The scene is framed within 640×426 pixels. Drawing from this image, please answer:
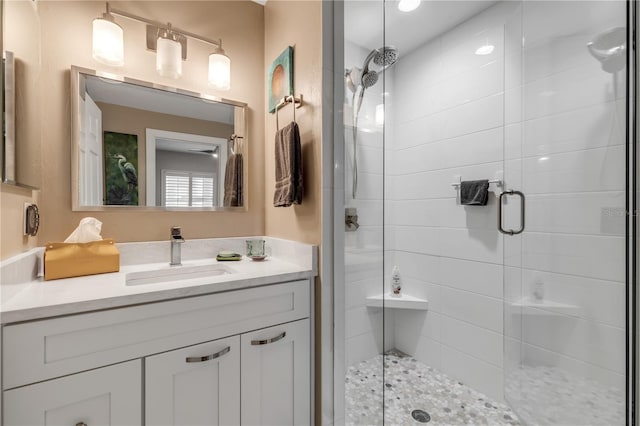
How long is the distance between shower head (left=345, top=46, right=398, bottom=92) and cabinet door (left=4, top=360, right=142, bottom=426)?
1489mm

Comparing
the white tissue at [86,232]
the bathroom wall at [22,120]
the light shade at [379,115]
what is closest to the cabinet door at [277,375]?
the white tissue at [86,232]

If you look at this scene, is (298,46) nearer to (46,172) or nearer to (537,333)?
(46,172)

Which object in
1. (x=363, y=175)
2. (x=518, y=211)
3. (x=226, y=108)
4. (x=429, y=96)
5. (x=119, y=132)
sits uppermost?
(x=429, y=96)

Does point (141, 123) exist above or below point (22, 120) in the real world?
above

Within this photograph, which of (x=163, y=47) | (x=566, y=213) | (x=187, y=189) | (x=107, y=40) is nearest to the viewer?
(x=566, y=213)

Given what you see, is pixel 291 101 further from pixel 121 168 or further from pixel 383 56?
pixel 121 168

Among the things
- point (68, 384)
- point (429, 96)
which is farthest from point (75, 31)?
point (429, 96)

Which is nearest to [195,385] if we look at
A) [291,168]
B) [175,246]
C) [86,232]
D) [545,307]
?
[175,246]

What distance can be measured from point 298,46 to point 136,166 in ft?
3.58

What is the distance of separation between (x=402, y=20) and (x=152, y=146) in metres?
1.76

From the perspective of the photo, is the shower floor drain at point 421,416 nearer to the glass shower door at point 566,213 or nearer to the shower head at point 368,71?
the glass shower door at point 566,213

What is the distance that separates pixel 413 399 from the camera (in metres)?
1.70

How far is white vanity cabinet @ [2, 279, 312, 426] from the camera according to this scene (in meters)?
0.86

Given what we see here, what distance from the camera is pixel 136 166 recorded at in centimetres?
151
